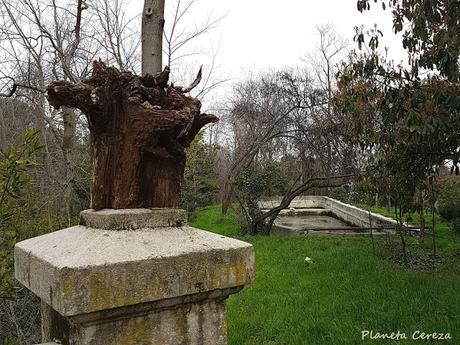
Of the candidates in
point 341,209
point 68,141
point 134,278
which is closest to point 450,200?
point 341,209

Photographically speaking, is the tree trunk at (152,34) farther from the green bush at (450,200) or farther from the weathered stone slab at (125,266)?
the green bush at (450,200)

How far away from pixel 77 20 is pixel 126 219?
9005 mm

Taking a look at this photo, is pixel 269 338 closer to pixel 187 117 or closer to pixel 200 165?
pixel 187 117

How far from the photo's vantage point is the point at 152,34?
282cm

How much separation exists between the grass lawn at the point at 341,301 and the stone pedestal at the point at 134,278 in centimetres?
311

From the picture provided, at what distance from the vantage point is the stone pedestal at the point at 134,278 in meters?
1.33

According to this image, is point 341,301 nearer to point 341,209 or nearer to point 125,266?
point 125,266

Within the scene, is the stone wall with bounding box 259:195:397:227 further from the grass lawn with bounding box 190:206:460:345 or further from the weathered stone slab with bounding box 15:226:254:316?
the weathered stone slab with bounding box 15:226:254:316

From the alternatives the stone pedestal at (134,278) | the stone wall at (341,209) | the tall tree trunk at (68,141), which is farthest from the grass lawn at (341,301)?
the tall tree trunk at (68,141)

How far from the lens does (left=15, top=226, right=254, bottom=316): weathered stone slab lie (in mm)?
1313

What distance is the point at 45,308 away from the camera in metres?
1.70

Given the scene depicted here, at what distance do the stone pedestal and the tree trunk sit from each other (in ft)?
5.05

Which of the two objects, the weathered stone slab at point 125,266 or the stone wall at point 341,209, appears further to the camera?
the stone wall at point 341,209

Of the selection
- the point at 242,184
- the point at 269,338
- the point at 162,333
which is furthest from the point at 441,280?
the point at 242,184
